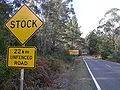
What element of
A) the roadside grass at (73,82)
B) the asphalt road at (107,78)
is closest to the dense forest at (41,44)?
the roadside grass at (73,82)

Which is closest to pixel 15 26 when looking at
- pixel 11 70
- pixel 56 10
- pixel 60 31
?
pixel 11 70

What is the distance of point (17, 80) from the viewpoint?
7.61m

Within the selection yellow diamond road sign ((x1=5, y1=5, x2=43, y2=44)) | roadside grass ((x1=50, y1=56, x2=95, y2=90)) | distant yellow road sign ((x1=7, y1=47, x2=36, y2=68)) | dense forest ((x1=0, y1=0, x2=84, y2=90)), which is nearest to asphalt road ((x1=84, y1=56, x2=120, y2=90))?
roadside grass ((x1=50, y1=56, x2=95, y2=90))

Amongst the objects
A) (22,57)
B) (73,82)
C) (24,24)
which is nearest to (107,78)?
(73,82)

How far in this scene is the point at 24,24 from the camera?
4941 mm

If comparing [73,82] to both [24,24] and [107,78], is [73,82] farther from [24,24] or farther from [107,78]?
[24,24]

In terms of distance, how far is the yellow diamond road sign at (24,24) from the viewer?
4.88 metres

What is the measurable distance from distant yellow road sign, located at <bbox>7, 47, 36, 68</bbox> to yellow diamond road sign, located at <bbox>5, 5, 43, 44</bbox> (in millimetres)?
250

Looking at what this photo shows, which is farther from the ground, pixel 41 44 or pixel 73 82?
pixel 41 44

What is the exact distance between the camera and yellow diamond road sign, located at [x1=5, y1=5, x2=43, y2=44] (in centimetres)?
488

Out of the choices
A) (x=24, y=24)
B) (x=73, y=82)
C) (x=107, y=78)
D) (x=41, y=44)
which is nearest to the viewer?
(x=24, y=24)

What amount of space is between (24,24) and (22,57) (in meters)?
0.89

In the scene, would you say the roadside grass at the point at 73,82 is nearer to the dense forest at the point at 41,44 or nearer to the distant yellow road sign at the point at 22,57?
the dense forest at the point at 41,44

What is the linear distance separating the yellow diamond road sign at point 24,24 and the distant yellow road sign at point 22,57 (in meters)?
0.25
